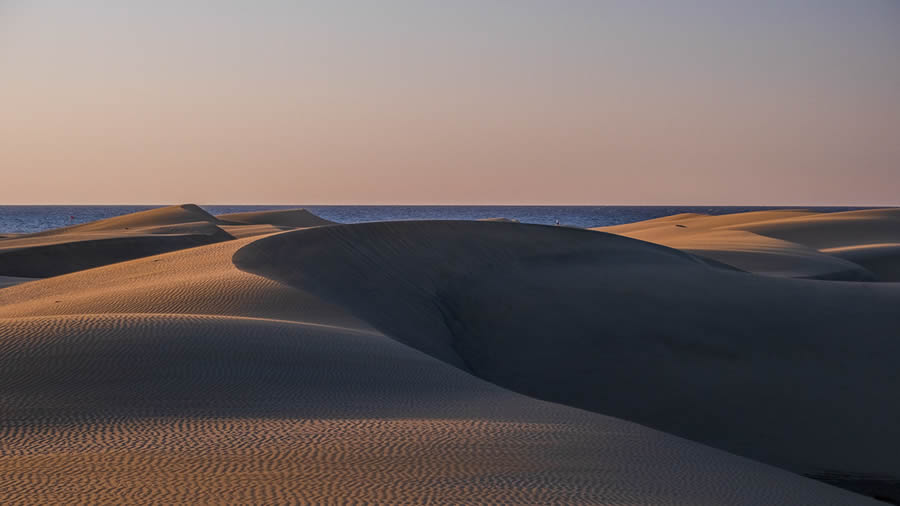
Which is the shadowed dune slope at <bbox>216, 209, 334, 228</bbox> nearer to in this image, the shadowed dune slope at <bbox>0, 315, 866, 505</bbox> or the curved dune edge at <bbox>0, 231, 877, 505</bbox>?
the curved dune edge at <bbox>0, 231, 877, 505</bbox>

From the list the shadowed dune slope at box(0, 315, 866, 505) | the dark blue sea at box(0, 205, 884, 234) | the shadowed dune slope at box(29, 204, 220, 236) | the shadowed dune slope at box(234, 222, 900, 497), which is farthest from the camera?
the dark blue sea at box(0, 205, 884, 234)

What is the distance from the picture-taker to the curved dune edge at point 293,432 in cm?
245

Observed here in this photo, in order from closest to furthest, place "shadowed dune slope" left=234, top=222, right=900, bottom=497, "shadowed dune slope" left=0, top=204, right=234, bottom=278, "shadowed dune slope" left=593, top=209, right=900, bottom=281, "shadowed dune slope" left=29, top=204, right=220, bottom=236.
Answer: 1. "shadowed dune slope" left=234, top=222, right=900, bottom=497
2. "shadowed dune slope" left=0, top=204, right=234, bottom=278
3. "shadowed dune slope" left=593, top=209, right=900, bottom=281
4. "shadowed dune slope" left=29, top=204, right=220, bottom=236

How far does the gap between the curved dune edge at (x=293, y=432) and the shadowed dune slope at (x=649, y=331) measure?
2046 millimetres

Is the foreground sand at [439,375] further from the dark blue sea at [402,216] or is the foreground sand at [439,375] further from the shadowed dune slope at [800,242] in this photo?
the dark blue sea at [402,216]

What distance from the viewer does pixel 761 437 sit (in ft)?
19.3

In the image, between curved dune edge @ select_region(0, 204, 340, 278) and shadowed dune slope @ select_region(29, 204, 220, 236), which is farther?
shadowed dune slope @ select_region(29, 204, 220, 236)

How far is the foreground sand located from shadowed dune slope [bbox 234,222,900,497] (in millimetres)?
29

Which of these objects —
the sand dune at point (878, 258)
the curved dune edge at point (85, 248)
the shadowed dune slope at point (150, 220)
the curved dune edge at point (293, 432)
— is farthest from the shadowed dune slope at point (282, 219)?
the curved dune edge at point (293, 432)

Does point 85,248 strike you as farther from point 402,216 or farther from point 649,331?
point 402,216

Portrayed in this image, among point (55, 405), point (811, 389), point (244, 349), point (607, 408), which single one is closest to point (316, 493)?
point (55, 405)

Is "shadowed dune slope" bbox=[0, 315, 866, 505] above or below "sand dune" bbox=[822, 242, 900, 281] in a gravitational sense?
above

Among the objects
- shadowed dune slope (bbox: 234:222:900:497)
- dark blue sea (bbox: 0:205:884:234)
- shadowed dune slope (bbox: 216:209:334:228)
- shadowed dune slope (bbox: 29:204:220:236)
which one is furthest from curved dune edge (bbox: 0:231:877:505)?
dark blue sea (bbox: 0:205:884:234)

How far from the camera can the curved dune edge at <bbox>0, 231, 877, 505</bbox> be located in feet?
8.03
